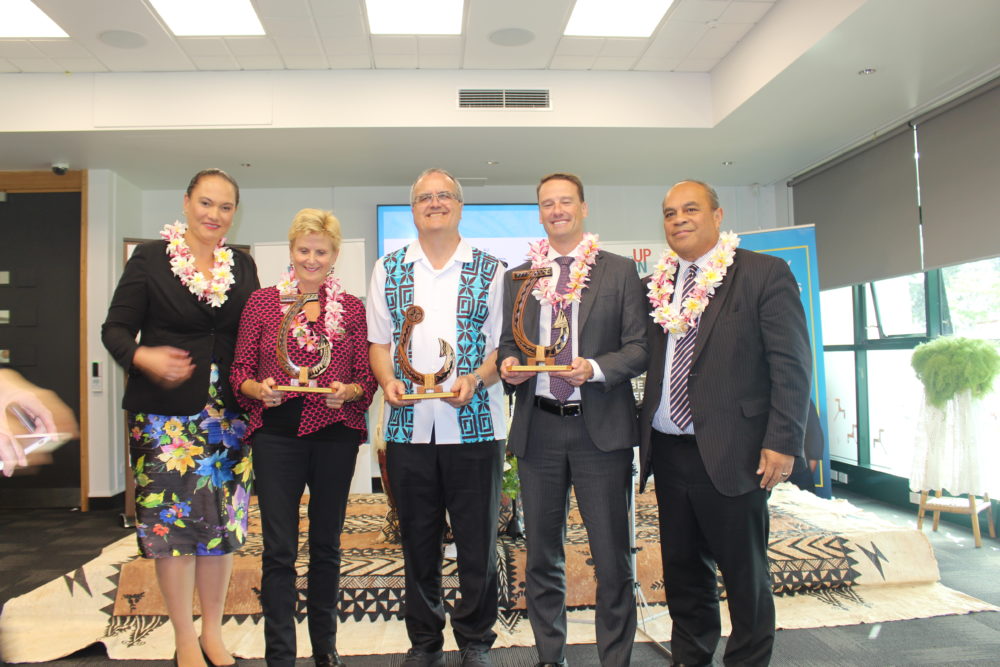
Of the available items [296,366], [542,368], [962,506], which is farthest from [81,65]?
[962,506]

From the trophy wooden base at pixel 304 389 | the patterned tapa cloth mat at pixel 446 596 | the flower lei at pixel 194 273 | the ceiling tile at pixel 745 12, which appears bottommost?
the patterned tapa cloth mat at pixel 446 596

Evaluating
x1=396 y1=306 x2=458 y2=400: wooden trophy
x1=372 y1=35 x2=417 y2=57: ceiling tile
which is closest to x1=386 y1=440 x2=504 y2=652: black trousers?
x1=396 y1=306 x2=458 y2=400: wooden trophy

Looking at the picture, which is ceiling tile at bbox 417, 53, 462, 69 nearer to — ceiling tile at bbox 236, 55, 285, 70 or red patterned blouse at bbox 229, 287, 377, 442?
ceiling tile at bbox 236, 55, 285, 70

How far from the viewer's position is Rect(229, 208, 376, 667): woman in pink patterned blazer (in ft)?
7.54

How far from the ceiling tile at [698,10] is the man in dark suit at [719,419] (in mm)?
2794

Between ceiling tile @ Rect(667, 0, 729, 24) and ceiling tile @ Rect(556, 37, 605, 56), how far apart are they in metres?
0.56

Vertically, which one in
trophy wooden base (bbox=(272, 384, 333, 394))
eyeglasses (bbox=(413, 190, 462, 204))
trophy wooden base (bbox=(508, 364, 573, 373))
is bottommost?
trophy wooden base (bbox=(272, 384, 333, 394))

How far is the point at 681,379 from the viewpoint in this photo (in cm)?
230

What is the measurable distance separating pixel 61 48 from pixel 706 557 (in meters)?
5.51

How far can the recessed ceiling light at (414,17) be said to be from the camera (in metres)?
4.50

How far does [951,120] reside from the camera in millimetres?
4965

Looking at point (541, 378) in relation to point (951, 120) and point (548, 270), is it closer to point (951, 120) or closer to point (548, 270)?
point (548, 270)

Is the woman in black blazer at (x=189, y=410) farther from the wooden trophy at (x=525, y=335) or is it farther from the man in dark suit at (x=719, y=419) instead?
the man in dark suit at (x=719, y=419)

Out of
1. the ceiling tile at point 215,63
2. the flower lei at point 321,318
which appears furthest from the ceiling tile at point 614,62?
the flower lei at point 321,318
